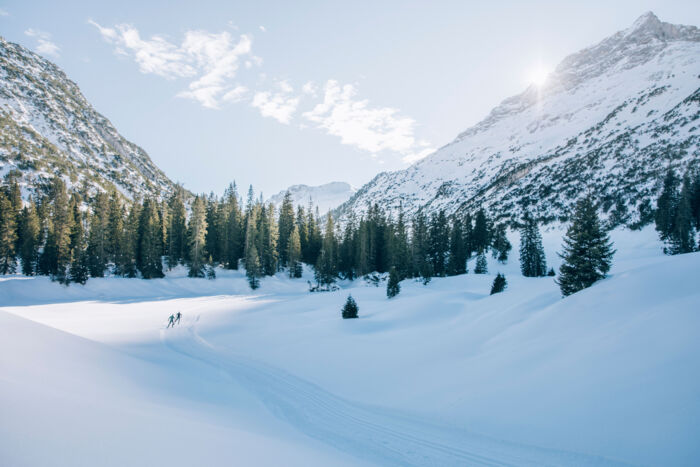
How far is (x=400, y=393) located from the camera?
995 cm

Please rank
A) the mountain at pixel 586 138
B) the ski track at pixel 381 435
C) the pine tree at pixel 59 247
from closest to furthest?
the ski track at pixel 381 435 → the pine tree at pixel 59 247 → the mountain at pixel 586 138

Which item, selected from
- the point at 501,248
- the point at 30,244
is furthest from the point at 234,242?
the point at 501,248

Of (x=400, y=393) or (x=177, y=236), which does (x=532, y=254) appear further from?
(x=177, y=236)

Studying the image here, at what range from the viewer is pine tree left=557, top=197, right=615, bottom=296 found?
15.0m

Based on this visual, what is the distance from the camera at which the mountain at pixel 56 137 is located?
84.0m

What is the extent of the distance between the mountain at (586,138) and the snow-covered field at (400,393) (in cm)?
6339

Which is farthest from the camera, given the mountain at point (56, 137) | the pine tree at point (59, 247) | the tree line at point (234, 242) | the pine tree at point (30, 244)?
the mountain at point (56, 137)

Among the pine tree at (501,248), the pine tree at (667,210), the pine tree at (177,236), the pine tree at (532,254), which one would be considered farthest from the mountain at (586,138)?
the pine tree at (177,236)

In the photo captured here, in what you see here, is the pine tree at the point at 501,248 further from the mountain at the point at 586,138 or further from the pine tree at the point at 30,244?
the pine tree at the point at 30,244

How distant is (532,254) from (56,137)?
467 ft

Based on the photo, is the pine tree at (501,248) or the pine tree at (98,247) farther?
the pine tree at (501,248)

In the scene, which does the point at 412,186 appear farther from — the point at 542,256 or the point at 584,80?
the point at 542,256

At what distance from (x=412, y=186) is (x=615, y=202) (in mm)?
125033

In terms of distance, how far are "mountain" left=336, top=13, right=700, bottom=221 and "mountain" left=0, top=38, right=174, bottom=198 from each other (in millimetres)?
110364
